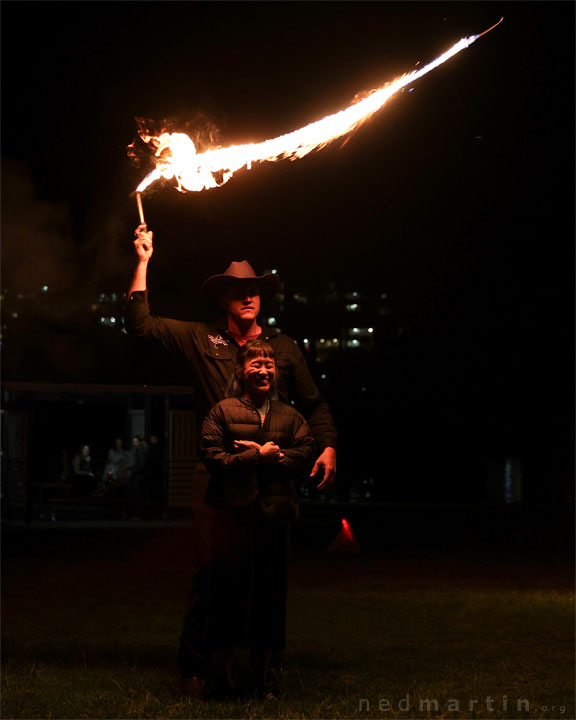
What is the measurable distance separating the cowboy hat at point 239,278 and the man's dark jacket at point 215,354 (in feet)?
0.75

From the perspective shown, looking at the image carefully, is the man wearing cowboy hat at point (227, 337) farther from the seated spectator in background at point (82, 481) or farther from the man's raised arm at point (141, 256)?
the seated spectator in background at point (82, 481)

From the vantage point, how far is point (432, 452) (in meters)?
34.6

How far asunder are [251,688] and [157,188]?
9.92 ft

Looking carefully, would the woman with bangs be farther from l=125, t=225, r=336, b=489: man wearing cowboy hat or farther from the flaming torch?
the flaming torch

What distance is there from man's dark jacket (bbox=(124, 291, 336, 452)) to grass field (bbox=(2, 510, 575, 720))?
1503 millimetres

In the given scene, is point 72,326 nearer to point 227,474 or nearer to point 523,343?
point 523,343

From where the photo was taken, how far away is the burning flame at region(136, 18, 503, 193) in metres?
6.37

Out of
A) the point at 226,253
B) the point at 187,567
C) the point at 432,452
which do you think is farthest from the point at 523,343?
the point at 187,567

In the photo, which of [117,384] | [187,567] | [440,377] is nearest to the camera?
[187,567]

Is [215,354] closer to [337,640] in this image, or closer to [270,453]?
[270,453]

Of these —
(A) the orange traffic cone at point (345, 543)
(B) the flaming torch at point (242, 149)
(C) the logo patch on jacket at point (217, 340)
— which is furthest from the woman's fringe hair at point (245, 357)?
(A) the orange traffic cone at point (345, 543)

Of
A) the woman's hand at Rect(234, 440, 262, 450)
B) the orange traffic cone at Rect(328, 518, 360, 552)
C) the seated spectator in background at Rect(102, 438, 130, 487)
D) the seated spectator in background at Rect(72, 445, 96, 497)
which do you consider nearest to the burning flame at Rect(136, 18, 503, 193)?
the woman's hand at Rect(234, 440, 262, 450)

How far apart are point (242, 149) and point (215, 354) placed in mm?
1356

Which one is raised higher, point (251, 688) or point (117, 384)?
point (117, 384)
